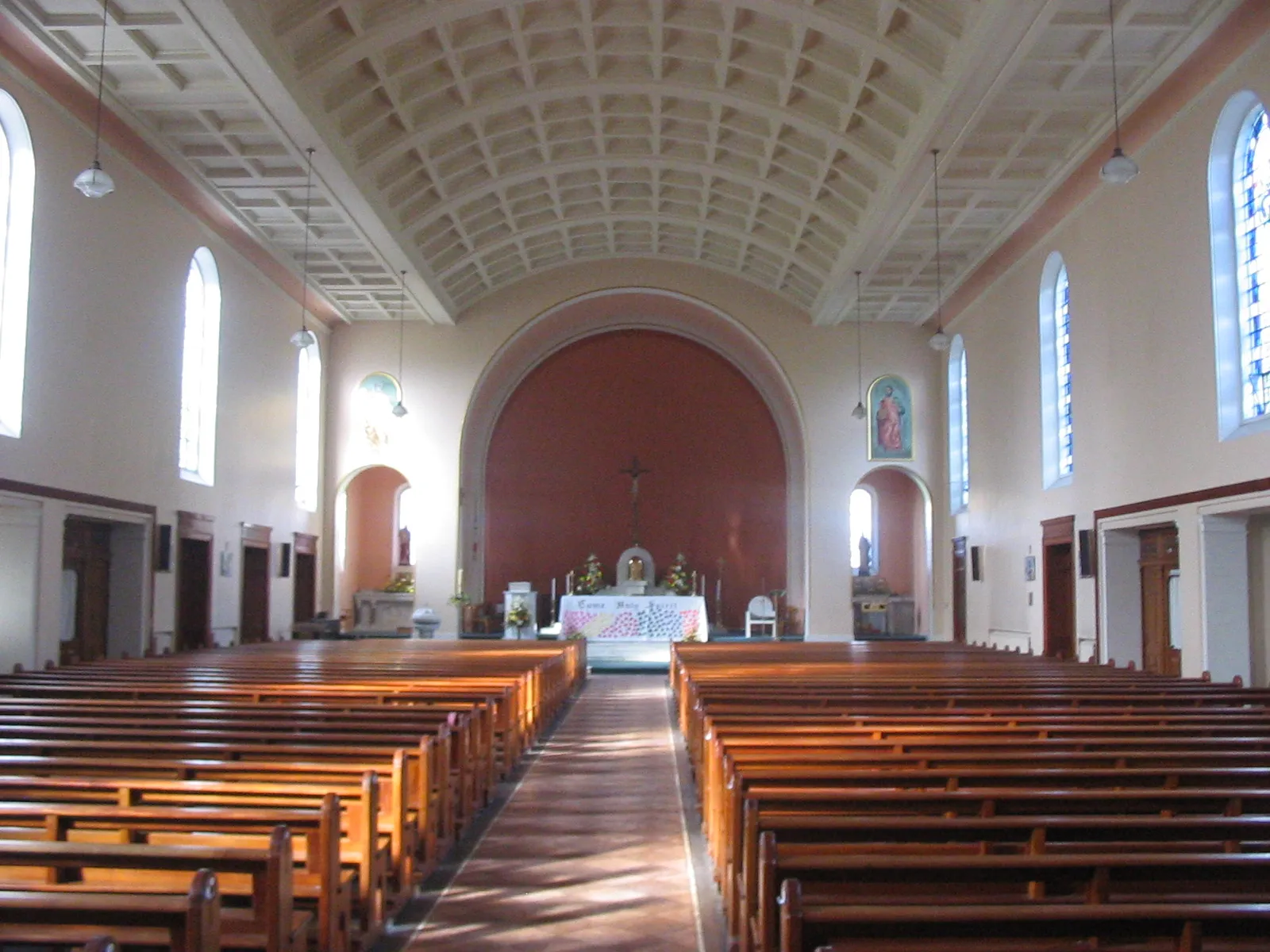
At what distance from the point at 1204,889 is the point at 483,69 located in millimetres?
13185

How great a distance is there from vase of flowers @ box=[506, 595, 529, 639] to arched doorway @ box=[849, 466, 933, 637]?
7.39m

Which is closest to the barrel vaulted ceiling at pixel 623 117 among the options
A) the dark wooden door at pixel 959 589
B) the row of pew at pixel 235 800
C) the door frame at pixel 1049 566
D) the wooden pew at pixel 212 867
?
the door frame at pixel 1049 566

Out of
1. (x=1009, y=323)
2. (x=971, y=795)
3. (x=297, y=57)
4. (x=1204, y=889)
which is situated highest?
(x=297, y=57)

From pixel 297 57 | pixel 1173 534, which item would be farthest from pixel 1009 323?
pixel 297 57

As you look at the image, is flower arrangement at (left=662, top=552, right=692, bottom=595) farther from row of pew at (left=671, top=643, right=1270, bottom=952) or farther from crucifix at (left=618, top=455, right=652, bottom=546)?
row of pew at (left=671, top=643, right=1270, bottom=952)

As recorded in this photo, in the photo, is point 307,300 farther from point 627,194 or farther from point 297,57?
point 297,57

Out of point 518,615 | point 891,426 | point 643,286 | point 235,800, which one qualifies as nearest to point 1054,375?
point 891,426

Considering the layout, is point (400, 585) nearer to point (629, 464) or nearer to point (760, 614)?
point (629, 464)

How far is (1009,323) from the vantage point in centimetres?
1894

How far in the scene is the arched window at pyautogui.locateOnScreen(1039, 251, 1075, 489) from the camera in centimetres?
1697

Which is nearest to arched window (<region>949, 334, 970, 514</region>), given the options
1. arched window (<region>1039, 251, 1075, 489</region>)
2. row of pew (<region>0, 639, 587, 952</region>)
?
arched window (<region>1039, 251, 1075, 489</region>)

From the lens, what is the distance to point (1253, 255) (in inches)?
458

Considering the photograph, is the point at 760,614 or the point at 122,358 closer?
the point at 122,358

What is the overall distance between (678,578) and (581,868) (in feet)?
56.9
